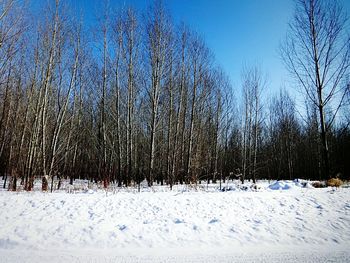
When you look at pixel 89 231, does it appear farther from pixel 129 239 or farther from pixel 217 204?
pixel 217 204

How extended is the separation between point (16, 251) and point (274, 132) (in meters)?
35.8

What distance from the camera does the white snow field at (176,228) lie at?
13.4 feet

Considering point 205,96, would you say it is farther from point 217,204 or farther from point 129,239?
point 129,239

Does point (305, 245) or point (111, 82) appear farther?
point (111, 82)

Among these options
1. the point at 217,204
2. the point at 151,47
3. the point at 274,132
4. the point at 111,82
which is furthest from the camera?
the point at 274,132

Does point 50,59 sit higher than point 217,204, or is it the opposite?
point 50,59

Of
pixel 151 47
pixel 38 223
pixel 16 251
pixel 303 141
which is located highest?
pixel 151 47

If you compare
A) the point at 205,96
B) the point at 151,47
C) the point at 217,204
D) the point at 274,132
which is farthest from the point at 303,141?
the point at 217,204

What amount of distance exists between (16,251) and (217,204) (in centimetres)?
478

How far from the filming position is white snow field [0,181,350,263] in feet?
13.4

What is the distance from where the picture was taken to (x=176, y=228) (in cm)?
507

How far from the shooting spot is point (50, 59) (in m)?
11.3

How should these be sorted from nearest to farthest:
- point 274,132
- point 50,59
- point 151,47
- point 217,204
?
1. point 217,204
2. point 50,59
3. point 151,47
4. point 274,132

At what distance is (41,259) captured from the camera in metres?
3.85
